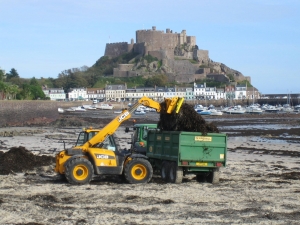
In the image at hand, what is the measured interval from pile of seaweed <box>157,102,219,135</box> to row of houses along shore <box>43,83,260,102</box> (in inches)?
5293

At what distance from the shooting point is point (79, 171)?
16.6m

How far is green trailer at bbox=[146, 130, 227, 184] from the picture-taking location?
1650 cm

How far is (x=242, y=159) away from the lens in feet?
87.8

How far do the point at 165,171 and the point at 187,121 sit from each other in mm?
1695

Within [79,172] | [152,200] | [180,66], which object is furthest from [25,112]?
[180,66]

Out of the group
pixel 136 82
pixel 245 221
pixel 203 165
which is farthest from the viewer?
A: pixel 136 82

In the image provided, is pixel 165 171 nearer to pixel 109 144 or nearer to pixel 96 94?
pixel 109 144

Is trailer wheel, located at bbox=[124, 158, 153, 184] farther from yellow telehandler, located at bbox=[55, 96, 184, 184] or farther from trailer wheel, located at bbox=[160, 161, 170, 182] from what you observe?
trailer wheel, located at bbox=[160, 161, 170, 182]

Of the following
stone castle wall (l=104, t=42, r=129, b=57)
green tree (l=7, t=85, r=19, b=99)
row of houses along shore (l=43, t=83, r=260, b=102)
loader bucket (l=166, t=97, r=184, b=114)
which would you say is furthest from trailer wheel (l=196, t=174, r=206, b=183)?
stone castle wall (l=104, t=42, r=129, b=57)

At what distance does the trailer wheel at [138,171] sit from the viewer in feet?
54.9

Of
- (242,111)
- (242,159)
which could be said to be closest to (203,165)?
(242,159)

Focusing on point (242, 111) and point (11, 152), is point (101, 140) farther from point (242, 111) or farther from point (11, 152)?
point (242, 111)

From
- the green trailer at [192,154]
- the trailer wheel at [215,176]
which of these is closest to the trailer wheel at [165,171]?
the green trailer at [192,154]

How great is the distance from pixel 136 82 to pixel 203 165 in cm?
15189
